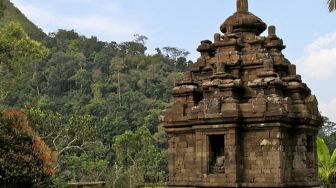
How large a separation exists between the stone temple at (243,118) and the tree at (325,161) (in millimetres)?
7389

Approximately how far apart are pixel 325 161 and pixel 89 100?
56832 mm

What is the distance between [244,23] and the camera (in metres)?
11.1

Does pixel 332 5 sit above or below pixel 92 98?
below

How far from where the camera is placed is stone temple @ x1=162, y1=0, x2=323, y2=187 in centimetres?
960

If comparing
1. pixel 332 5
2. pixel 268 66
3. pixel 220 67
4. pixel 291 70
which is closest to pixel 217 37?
pixel 220 67

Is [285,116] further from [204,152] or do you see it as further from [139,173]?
[139,173]

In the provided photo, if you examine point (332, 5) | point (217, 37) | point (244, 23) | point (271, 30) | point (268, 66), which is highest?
point (332, 5)

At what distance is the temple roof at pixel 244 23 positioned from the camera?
11078mm

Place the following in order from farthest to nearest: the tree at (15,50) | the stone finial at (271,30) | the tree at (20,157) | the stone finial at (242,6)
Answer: the tree at (15,50)
the tree at (20,157)
the stone finial at (242,6)
the stone finial at (271,30)

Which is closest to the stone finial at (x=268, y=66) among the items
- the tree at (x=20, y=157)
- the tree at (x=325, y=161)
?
the tree at (x=20, y=157)

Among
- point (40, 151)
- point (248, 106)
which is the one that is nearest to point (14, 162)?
point (40, 151)

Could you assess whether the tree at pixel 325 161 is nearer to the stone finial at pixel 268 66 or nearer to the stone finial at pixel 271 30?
the stone finial at pixel 271 30

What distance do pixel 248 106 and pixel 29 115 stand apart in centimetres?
1714

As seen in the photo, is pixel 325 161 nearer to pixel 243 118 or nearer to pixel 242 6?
pixel 242 6
